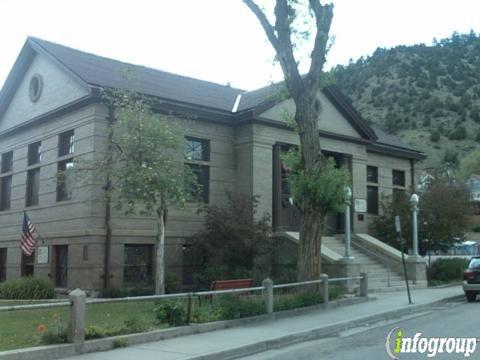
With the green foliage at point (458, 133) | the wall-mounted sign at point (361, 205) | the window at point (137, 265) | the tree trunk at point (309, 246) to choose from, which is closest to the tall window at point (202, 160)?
the window at point (137, 265)

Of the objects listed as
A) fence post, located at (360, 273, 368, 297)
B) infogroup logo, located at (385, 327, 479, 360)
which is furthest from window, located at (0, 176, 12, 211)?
infogroup logo, located at (385, 327, 479, 360)

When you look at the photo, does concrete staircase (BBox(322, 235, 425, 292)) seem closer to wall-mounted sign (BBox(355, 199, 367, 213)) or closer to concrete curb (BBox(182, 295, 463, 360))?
wall-mounted sign (BBox(355, 199, 367, 213))

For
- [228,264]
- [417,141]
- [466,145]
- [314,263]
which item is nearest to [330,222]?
[228,264]

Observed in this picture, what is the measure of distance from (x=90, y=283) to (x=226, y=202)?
652 cm

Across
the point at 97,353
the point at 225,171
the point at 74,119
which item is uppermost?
the point at 74,119

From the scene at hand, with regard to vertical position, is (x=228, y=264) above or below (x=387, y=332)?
above

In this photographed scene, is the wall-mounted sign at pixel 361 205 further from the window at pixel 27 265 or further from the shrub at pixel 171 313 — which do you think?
the shrub at pixel 171 313

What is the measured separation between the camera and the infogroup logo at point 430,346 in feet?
32.1

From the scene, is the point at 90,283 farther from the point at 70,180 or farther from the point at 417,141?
the point at 417,141

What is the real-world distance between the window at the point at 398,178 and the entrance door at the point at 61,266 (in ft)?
60.9

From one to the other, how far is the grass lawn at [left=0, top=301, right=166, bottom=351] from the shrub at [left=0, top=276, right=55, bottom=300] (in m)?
4.27

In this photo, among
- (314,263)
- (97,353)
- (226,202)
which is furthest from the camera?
(226,202)

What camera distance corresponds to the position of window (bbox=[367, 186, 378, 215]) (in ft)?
101

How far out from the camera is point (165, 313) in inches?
491
